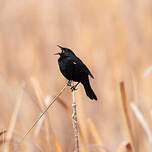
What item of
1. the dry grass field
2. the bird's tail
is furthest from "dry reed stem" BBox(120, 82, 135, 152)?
the dry grass field

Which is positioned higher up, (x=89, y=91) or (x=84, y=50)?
(x=84, y=50)

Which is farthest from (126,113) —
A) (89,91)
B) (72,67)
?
(72,67)

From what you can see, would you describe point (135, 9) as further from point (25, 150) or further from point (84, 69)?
point (25, 150)

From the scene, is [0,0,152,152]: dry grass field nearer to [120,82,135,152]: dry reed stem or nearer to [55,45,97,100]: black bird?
[55,45,97,100]: black bird

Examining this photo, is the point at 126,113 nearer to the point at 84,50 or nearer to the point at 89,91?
the point at 89,91

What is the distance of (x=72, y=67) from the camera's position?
2.21 m

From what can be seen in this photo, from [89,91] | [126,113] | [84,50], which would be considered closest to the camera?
[126,113]

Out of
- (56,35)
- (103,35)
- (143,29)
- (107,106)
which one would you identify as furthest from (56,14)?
(107,106)

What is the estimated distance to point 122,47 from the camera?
10.9ft

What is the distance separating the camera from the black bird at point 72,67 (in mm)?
2180

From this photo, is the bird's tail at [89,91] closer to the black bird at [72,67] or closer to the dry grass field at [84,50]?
the black bird at [72,67]

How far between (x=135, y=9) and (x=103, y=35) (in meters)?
0.40

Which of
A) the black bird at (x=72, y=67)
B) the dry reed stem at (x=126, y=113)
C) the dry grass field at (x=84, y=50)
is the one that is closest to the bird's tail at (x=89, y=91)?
the black bird at (x=72, y=67)

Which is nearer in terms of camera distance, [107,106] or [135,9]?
[107,106]
